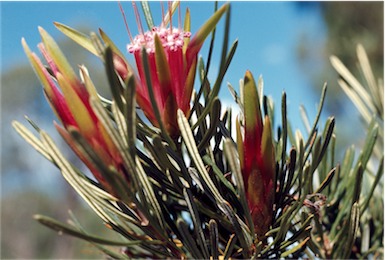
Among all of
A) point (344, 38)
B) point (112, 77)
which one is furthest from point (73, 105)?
point (344, 38)

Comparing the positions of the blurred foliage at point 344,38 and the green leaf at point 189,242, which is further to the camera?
the blurred foliage at point 344,38

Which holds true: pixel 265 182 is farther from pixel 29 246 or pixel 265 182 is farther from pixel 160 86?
pixel 29 246

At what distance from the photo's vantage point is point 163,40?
24 centimetres

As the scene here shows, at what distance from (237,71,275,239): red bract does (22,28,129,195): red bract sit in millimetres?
68

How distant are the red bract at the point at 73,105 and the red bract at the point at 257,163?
7 cm

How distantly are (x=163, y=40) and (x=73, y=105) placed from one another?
64mm

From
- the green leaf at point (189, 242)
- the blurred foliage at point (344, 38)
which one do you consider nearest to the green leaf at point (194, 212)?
the green leaf at point (189, 242)

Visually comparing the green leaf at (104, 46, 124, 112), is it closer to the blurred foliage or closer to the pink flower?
the pink flower

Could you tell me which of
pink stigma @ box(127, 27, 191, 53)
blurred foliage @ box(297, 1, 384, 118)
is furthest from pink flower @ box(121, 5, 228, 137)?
blurred foliage @ box(297, 1, 384, 118)

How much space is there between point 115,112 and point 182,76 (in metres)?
Result: 0.05

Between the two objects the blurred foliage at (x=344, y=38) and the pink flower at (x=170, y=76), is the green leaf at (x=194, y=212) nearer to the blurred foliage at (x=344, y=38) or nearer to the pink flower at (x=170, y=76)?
the pink flower at (x=170, y=76)

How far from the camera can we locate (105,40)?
23cm

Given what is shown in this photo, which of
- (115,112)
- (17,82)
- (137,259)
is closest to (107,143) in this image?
(115,112)

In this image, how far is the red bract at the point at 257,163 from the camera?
230 millimetres
